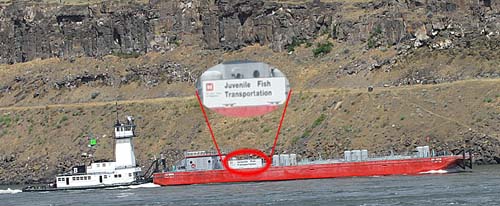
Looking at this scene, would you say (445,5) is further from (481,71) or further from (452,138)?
(452,138)

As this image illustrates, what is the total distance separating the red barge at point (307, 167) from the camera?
14862 cm

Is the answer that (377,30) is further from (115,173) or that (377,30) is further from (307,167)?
(115,173)

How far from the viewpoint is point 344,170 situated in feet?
493

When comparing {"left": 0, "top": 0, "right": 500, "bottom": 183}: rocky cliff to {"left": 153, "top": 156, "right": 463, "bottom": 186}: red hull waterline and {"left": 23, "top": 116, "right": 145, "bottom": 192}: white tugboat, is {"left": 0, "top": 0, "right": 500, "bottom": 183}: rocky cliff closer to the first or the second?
{"left": 153, "top": 156, "right": 463, "bottom": 186}: red hull waterline

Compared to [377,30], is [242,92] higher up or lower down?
lower down

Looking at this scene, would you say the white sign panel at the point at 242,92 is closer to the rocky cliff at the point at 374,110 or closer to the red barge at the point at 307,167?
the red barge at the point at 307,167

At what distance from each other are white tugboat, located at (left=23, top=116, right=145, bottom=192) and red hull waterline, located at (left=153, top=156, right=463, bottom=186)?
3.22 meters

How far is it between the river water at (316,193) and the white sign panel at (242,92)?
80.3 feet

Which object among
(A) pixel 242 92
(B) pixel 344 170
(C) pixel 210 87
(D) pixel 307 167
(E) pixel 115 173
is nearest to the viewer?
(A) pixel 242 92

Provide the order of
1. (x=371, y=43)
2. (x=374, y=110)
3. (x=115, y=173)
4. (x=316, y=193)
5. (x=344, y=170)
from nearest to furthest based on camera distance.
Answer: (x=316, y=193)
(x=344, y=170)
(x=115, y=173)
(x=374, y=110)
(x=371, y=43)

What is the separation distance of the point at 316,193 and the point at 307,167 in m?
23.8

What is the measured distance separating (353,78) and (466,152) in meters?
39.4

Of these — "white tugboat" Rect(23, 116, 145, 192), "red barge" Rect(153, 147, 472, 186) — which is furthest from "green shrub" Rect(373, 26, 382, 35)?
"white tugboat" Rect(23, 116, 145, 192)

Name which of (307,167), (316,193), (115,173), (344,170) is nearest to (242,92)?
(316,193)
